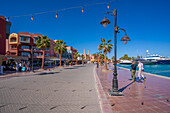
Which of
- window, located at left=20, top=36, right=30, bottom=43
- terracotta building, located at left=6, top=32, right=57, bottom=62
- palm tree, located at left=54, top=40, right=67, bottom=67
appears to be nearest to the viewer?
palm tree, located at left=54, top=40, right=67, bottom=67

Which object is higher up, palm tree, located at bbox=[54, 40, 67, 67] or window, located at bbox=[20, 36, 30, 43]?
window, located at bbox=[20, 36, 30, 43]

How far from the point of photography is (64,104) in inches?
165

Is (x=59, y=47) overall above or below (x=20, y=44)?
below

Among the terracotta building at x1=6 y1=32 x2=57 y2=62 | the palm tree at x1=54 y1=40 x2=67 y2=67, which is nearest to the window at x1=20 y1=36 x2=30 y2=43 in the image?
the terracotta building at x1=6 y1=32 x2=57 y2=62

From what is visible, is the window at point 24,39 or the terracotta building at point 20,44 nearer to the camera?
the terracotta building at point 20,44

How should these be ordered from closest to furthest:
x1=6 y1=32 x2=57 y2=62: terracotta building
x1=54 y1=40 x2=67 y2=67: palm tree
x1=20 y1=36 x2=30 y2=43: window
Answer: x1=54 y1=40 x2=67 y2=67: palm tree < x1=6 y1=32 x2=57 y2=62: terracotta building < x1=20 y1=36 x2=30 y2=43: window

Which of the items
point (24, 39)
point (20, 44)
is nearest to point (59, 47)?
point (24, 39)

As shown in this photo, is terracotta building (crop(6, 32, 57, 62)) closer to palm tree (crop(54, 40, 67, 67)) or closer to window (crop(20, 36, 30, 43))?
window (crop(20, 36, 30, 43))

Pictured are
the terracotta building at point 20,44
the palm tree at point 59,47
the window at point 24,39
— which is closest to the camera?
the palm tree at point 59,47

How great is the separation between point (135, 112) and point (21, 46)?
150ft

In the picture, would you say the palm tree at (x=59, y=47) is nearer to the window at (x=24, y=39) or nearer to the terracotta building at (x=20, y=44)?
the terracotta building at (x=20, y=44)

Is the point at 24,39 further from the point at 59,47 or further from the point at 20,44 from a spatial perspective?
the point at 59,47

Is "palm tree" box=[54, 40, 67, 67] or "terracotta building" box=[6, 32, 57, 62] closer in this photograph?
"palm tree" box=[54, 40, 67, 67]

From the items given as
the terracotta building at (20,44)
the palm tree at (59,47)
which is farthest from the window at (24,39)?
the palm tree at (59,47)
